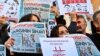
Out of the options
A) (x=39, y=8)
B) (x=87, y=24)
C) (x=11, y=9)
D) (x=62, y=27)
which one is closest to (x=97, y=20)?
(x=87, y=24)

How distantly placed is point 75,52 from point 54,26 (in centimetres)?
16

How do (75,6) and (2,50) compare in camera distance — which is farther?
(75,6)

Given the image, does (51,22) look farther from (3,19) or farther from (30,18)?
(3,19)

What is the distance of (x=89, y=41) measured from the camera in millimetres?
1179

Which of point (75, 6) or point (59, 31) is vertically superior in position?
point (75, 6)

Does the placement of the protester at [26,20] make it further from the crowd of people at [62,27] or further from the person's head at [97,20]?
the person's head at [97,20]

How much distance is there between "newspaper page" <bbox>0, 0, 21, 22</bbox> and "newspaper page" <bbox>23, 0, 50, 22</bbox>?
0.03m

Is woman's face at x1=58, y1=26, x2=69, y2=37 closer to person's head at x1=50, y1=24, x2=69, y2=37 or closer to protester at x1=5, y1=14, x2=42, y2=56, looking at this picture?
person's head at x1=50, y1=24, x2=69, y2=37

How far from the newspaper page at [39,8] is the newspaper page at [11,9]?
35 mm

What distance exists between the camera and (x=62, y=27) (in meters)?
1.18

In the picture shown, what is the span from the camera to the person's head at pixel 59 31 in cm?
117

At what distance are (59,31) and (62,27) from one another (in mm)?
28

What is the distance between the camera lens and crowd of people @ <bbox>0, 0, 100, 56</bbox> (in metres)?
1.16

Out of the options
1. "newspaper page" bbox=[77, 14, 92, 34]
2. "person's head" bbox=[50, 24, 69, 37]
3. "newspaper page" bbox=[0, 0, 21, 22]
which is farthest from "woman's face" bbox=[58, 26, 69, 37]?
"newspaper page" bbox=[0, 0, 21, 22]
